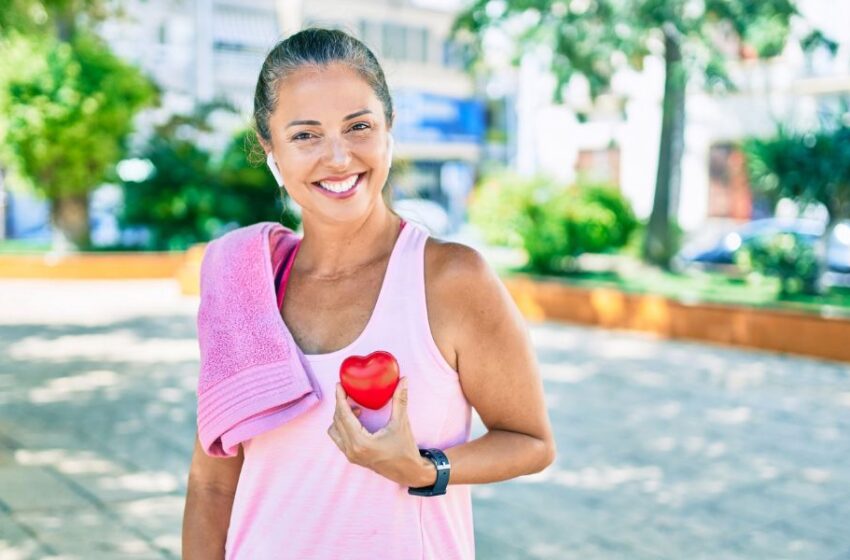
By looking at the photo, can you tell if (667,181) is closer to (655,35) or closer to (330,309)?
(655,35)

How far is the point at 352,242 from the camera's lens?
75.3 inches

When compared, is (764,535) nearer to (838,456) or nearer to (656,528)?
(656,528)

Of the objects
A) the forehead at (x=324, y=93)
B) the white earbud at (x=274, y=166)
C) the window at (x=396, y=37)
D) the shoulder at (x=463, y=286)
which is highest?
the window at (x=396, y=37)

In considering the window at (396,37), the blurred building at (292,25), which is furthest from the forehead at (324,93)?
the window at (396,37)

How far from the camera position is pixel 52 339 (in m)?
10.7

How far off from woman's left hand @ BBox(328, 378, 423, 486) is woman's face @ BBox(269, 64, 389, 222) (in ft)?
1.39

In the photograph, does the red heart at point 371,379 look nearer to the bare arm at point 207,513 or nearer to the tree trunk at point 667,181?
the bare arm at point 207,513

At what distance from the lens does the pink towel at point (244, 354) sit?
5.73ft

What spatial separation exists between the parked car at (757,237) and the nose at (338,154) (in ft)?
48.4

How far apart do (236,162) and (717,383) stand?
11876 mm

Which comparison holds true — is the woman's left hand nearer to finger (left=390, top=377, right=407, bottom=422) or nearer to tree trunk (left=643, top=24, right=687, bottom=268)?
finger (left=390, top=377, right=407, bottom=422)

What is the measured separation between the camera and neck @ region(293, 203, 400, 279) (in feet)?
6.24

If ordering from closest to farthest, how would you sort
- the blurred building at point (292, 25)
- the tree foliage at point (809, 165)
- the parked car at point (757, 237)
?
1. the tree foliage at point (809, 165)
2. the parked car at point (757, 237)
3. the blurred building at point (292, 25)

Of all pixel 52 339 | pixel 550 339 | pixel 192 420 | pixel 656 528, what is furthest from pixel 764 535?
pixel 52 339
